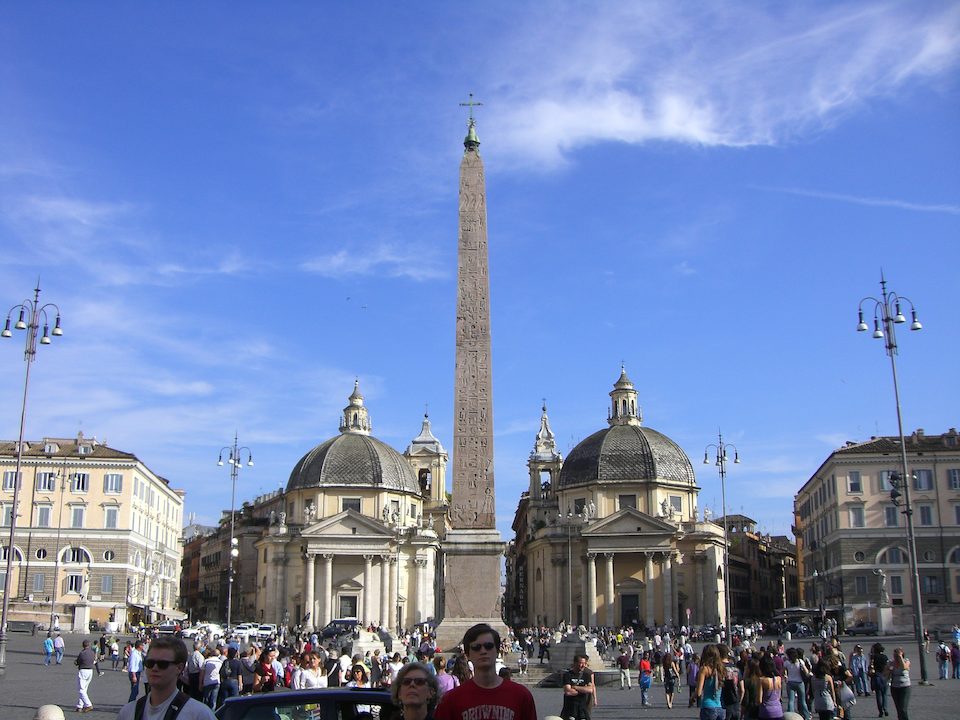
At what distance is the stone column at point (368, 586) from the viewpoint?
6544 cm

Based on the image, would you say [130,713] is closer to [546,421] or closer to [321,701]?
[321,701]

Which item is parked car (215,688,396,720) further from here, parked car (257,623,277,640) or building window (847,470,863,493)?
building window (847,470,863,493)

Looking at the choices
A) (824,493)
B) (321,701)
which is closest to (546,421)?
(824,493)

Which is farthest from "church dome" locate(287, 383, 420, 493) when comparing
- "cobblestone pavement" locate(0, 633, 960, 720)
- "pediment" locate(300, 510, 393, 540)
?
"cobblestone pavement" locate(0, 633, 960, 720)

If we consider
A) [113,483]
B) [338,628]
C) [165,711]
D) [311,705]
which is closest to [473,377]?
[311,705]

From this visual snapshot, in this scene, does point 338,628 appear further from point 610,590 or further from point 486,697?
point 486,697

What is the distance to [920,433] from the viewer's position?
6294cm

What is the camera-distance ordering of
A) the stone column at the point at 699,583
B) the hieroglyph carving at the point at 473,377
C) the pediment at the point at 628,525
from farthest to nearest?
1. the stone column at the point at 699,583
2. the pediment at the point at 628,525
3. the hieroglyph carving at the point at 473,377

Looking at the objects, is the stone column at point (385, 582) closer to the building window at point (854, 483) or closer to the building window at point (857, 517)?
the building window at point (857, 517)

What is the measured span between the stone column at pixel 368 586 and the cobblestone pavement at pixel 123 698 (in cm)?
3395

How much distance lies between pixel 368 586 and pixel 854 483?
28994mm

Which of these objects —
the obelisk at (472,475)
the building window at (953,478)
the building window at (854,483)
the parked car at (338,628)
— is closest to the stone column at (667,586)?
the building window at (854,483)

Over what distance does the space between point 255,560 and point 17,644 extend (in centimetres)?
3922

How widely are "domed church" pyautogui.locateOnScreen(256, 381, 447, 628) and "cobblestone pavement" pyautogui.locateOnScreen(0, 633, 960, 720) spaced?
111ft
